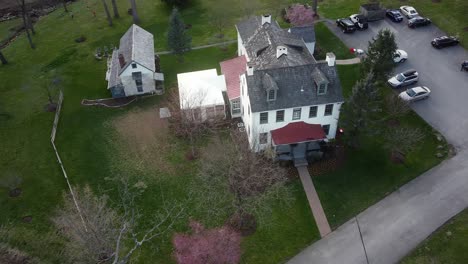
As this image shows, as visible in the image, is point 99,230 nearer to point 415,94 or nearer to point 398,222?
point 398,222

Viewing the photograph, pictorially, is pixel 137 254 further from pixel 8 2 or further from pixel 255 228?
pixel 8 2

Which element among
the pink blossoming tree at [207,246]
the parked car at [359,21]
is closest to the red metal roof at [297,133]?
the pink blossoming tree at [207,246]

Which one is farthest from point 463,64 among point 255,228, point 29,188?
point 29,188

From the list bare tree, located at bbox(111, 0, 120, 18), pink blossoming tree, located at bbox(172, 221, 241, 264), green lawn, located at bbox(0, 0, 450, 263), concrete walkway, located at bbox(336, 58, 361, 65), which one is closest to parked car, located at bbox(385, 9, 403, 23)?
green lawn, located at bbox(0, 0, 450, 263)

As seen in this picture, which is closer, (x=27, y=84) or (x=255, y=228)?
(x=255, y=228)

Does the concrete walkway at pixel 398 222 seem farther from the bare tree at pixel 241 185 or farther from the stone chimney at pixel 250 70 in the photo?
the stone chimney at pixel 250 70

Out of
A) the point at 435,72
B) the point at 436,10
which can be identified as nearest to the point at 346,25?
the point at 435,72

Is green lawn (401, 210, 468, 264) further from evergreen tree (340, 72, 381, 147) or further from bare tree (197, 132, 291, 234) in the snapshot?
bare tree (197, 132, 291, 234)
